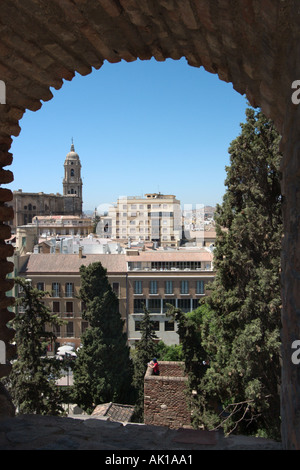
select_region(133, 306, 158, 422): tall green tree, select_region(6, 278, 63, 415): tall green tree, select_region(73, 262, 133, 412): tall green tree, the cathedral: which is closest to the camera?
select_region(6, 278, 63, 415): tall green tree

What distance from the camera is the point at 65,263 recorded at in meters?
22.4

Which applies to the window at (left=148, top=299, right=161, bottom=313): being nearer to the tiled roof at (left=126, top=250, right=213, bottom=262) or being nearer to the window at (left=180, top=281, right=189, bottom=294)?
the window at (left=180, top=281, right=189, bottom=294)

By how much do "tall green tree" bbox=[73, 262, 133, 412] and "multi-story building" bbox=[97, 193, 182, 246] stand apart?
27.2 metres

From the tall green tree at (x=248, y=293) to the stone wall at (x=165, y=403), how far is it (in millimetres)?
736

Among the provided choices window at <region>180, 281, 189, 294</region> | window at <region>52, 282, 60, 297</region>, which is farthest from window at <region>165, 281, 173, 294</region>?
window at <region>52, 282, 60, 297</region>

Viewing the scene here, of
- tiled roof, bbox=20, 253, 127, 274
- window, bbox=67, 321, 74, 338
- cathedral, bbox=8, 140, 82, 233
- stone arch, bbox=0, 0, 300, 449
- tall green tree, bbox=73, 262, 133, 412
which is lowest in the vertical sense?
window, bbox=67, 321, 74, 338

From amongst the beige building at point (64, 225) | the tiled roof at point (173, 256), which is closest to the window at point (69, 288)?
the tiled roof at point (173, 256)

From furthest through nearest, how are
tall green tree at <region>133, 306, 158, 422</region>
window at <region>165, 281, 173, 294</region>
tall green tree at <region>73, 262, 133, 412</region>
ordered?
window at <region>165, 281, 173, 294</region>, tall green tree at <region>133, 306, 158, 422</region>, tall green tree at <region>73, 262, 133, 412</region>

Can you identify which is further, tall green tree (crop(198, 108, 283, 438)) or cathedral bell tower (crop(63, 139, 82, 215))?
cathedral bell tower (crop(63, 139, 82, 215))

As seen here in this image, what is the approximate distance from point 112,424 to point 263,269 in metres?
5.31

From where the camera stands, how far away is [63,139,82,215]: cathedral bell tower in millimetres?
75625

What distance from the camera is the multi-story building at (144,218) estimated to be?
42.9m

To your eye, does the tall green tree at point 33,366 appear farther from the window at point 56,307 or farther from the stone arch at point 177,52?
the window at point 56,307

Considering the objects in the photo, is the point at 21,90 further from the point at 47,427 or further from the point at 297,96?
the point at 47,427
